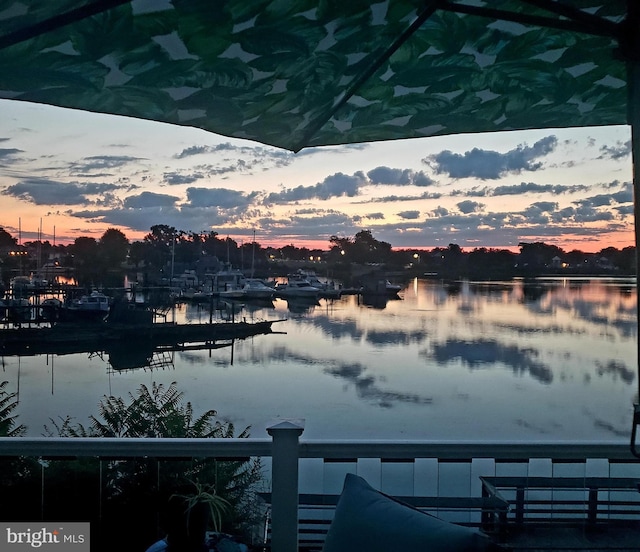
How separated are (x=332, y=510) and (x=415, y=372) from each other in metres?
15.3

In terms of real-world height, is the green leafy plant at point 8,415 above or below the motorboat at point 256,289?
below

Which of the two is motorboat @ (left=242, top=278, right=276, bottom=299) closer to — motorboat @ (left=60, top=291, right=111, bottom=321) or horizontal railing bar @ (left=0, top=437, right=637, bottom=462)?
motorboat @ (left=60, top=291, right=111, bottom=321)

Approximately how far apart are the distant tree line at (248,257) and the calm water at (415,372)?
2510mm

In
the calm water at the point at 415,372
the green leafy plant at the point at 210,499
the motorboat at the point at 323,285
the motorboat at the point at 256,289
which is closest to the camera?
the green leafy plant at the point at 210,499

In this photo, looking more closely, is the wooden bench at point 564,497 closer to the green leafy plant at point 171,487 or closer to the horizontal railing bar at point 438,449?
the horizontal railing bar at point 438,449

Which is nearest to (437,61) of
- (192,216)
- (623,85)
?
(623,85)

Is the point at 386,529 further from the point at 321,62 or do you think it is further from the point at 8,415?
the point at 8,415

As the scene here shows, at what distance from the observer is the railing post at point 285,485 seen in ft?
5.75

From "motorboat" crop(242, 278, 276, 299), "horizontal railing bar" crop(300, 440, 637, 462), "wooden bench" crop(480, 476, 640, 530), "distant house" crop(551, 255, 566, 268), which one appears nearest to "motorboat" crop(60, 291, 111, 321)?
"motorboat" crop(242, 278, 276, 299)

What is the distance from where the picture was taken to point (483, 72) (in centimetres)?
160

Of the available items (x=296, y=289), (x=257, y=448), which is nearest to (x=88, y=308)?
(x=296, y=289)

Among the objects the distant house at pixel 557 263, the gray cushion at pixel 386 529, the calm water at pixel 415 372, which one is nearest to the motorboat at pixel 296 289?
the calm water at pixel 415 372

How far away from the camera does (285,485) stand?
177 cm

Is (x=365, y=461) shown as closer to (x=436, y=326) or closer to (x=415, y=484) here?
(x=415, y=484)
